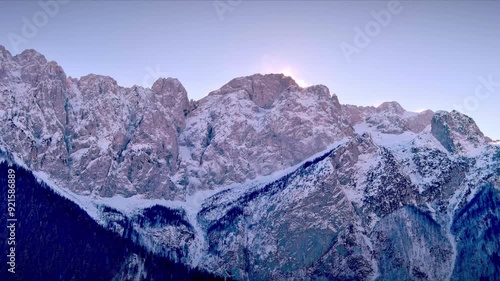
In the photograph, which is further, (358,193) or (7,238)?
(358,193)

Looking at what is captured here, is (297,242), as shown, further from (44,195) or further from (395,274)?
(44,195)

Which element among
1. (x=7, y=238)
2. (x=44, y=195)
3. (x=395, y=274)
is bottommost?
(x=395, y=274)

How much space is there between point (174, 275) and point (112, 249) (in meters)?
23.0

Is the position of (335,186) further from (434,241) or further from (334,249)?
(434,241)

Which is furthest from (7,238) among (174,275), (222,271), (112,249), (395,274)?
(395,274)

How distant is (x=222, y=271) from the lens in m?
194

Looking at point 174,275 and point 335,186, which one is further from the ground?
point 335,186

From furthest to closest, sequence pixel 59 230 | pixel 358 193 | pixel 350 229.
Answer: pixel 358 193 < pixel 350 229 < pixel 59 230

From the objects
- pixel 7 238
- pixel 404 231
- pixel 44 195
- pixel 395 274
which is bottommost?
pixel 395 274

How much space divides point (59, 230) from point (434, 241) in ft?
420

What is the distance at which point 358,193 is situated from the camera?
655ft

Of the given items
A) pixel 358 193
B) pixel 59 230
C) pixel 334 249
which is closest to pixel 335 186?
pixel 358 193

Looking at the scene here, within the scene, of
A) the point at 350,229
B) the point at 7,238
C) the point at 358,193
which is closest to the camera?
the point at 7,238

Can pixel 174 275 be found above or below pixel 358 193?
below
